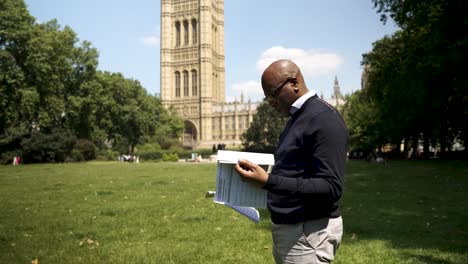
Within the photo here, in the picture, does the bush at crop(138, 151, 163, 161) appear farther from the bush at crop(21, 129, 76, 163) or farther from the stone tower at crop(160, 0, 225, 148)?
the stone tower at crop(160, 0, 225, 148)

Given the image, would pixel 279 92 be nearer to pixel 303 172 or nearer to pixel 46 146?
pixel 303 172

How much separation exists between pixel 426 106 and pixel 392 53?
5512mm

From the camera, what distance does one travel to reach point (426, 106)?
24344 millimetres

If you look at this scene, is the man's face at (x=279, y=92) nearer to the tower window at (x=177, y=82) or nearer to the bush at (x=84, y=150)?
the bush at (x=84, y=150)

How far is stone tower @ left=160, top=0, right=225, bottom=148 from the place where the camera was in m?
93.2

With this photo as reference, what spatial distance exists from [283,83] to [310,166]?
19.4 inches

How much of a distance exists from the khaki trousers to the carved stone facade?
8999 centimetres

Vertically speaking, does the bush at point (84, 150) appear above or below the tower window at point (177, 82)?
below

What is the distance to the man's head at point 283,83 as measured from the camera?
2.47 metres

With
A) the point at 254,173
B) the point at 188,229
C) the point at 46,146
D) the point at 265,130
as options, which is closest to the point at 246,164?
the point at 254,173

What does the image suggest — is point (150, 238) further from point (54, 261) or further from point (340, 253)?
point (340, 253)

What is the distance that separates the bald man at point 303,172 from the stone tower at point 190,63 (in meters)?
89.7

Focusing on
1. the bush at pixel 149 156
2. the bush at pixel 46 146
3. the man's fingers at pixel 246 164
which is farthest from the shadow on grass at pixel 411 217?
the bush at pixel 149 156

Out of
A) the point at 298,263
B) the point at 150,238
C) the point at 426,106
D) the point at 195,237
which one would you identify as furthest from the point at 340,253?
the point at 426,106
